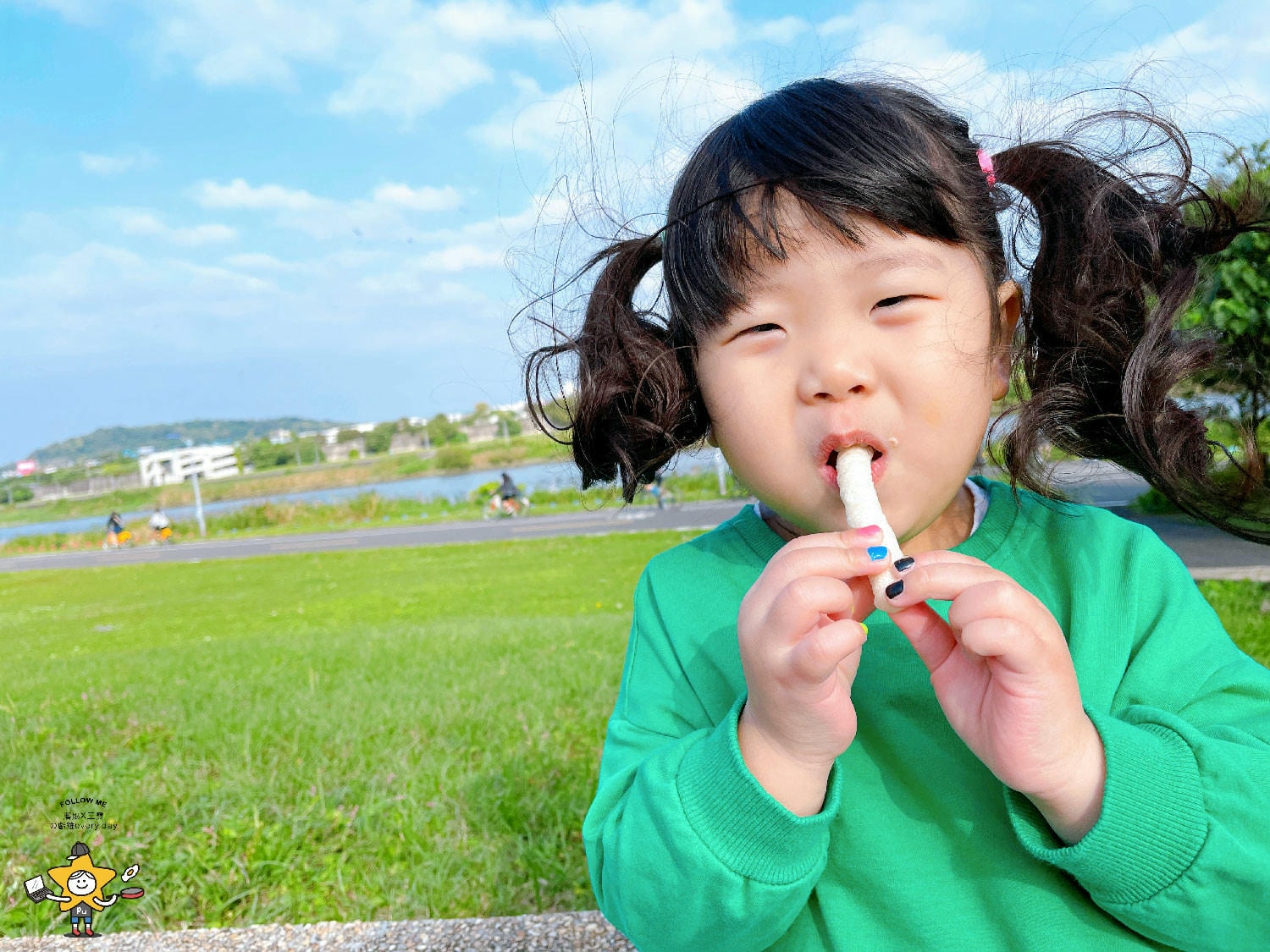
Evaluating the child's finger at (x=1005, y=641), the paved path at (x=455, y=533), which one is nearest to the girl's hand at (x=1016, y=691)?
the child's finger at (x=1005, y=641)

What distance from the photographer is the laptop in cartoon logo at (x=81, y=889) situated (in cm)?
238

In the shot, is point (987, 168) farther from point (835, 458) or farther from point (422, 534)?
point (422, 534)

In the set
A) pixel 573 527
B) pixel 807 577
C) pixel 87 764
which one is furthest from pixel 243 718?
pixel 573 527

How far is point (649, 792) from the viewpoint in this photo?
3.67 feet

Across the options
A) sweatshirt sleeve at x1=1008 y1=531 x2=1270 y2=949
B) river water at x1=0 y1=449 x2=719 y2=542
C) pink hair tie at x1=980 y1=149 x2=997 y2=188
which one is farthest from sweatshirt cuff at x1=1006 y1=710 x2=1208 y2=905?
river water at x1=0 y1=449 x2=719 y2=542

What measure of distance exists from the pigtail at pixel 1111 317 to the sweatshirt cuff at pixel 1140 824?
46 centimetres

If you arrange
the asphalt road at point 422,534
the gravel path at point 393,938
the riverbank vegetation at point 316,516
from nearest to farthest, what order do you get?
1. the gravel path at point 393,938
2. the asphalt road at point 422,534
3. the riverbank vegetation at point 316,516

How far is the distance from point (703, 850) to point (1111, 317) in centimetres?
102

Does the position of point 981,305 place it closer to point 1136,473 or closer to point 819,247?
point 819,247

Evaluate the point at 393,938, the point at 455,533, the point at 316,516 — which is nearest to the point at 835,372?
the point at 393,938

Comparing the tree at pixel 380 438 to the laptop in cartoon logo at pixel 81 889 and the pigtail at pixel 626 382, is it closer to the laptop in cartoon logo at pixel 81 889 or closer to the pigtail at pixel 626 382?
the laptop in cartoon logo at pixel 81 889

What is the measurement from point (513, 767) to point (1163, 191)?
2.46 metres

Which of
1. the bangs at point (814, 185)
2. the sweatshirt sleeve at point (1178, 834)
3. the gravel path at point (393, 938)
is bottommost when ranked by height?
the gravel path at point (393, 938)

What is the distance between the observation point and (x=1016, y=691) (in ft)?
3.26
